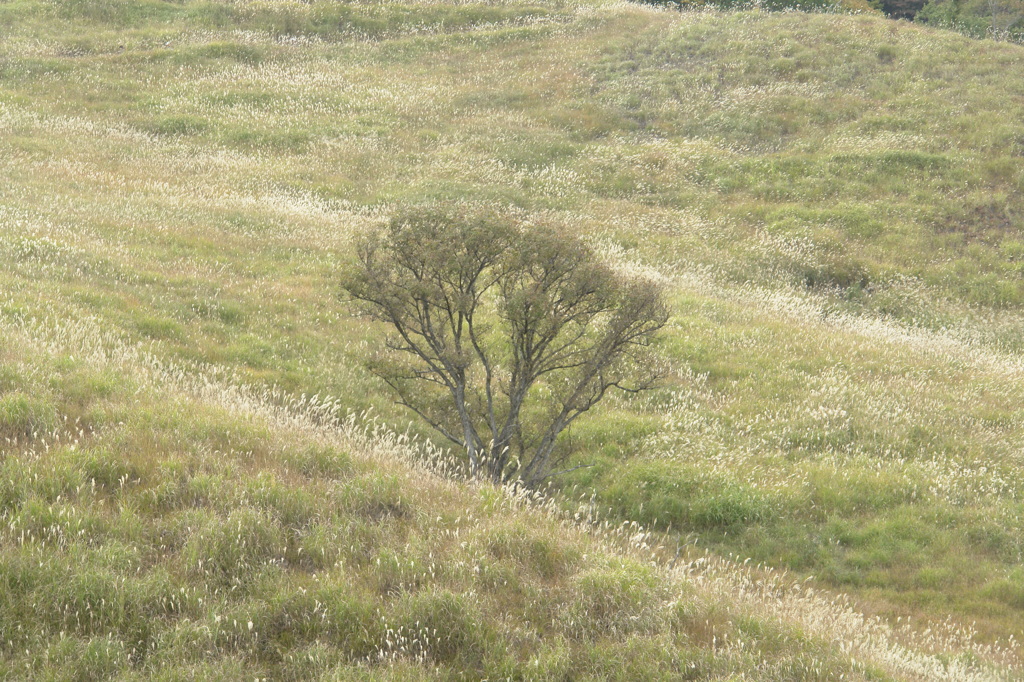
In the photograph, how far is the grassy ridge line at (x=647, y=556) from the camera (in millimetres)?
6469

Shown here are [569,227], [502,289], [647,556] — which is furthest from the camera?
[569,227]

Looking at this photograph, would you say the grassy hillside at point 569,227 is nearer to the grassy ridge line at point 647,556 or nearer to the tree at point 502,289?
the grassy ridge line at point 647,556

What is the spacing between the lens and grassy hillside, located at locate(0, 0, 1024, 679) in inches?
240

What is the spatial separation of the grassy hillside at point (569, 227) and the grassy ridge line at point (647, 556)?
9cm

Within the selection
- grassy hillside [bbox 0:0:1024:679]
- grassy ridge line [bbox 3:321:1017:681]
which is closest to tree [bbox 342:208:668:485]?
grassy ridge line [bbox 3:321:1017:681]

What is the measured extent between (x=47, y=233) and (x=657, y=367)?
484 inches

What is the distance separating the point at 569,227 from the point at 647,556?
18.6 ft

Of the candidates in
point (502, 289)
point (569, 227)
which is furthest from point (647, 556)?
point (569, 227)

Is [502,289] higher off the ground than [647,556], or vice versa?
[502,289]

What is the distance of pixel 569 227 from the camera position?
12.3 meters

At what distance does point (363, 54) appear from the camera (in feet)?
130

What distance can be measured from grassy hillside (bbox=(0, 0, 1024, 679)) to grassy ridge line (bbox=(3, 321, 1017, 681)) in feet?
0.29

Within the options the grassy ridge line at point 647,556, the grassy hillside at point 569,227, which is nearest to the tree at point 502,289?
the grassy ridge line at point 647,556

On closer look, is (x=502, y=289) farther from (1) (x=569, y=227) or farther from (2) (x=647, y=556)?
(2) (x=647, y=556)
